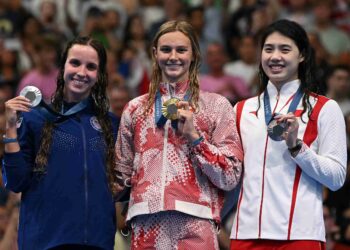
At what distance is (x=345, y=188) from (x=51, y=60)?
140 inches

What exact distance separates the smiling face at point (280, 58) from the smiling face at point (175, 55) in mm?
467

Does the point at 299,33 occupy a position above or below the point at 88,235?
above

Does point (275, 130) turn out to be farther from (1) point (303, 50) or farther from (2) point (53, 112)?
(2) point (53, 112)

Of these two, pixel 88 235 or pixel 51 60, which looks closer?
pixel 88 235

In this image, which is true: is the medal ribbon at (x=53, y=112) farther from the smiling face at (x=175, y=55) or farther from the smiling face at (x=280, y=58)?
the smiling face at (x=280, y=58)

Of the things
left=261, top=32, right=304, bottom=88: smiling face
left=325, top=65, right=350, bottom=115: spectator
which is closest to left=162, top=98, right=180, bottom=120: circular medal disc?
left=261, top=32, right=304, bottom=88: smiling face

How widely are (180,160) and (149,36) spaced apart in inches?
245

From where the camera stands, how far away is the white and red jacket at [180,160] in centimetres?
697

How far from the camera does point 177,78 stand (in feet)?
23.7

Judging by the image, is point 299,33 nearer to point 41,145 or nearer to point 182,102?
point 182,102

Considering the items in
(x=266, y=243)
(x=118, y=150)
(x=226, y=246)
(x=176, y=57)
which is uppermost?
(x=176, y=57)

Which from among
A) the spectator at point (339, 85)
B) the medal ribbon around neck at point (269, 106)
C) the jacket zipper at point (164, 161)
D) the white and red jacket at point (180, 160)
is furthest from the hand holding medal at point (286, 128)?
the spectator at point (339, 85)

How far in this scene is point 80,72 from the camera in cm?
720

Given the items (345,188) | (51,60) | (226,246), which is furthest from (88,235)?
(51,60)
